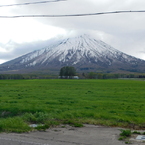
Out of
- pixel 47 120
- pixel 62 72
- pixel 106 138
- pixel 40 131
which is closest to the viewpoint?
pixel 106 138

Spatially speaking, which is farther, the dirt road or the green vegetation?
the green vegetation

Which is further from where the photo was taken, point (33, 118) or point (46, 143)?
point (33, 118)

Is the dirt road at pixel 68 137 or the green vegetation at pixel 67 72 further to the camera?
the green vegetation at pixel 67 72

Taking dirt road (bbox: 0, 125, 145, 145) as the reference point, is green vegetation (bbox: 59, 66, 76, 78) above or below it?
above

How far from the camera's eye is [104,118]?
43.2 feet

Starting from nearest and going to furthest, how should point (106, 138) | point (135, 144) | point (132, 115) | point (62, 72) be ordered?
1. point (135, 144)
2. point (106, 138)
3. point (132, 115)
4. point (62, 72)

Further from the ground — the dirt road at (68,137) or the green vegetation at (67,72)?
the green vegetation at (67,72)

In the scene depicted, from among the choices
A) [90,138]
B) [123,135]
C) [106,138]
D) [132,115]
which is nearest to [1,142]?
[90,138]

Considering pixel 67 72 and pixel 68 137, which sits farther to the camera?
pixel 67 72

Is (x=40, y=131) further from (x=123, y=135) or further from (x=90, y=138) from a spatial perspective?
(x=123, y=135)

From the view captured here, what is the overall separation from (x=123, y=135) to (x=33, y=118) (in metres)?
5.15

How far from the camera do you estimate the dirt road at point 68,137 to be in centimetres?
887

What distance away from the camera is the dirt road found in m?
8.87

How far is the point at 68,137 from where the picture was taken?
967 centimetres
